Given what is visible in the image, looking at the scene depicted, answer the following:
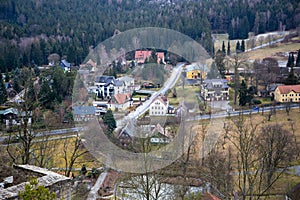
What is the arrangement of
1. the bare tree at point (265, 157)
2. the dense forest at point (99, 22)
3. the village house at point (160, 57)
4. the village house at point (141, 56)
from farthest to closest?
the dense forest at point (99, 22) → the village house at point (141, 56) → the village house at point (160, 57) → the bare tree at point (265, 157)

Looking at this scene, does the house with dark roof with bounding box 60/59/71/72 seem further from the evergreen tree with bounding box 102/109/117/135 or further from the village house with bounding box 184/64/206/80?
the evergreen tree with bounding box 102/109/117/135

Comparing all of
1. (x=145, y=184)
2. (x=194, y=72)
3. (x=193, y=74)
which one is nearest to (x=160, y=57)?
(x=194, y=72)

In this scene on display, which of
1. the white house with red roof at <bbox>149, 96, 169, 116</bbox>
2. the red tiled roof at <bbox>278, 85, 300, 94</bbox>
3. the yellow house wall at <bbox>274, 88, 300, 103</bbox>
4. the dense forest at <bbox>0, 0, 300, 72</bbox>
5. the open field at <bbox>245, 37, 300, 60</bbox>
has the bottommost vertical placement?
the yellow house wall at <bbox>274, 88, 300, 103</bbox>

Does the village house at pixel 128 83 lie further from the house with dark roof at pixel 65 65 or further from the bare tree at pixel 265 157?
the house with dark roof at pixel 65 65

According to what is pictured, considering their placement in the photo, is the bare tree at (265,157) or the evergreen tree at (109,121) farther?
the evergreen tree at (109,121)

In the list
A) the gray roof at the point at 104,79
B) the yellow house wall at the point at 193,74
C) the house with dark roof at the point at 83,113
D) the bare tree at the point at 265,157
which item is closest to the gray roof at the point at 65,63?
the gray roof at the point at 104,79

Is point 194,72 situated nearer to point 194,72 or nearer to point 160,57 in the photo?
point 194,72

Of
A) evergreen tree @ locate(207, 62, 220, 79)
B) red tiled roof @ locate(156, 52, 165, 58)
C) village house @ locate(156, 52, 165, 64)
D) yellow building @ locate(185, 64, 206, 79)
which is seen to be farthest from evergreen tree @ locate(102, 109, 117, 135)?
evergreen tree @ locate(207, 62, 220, 79)
